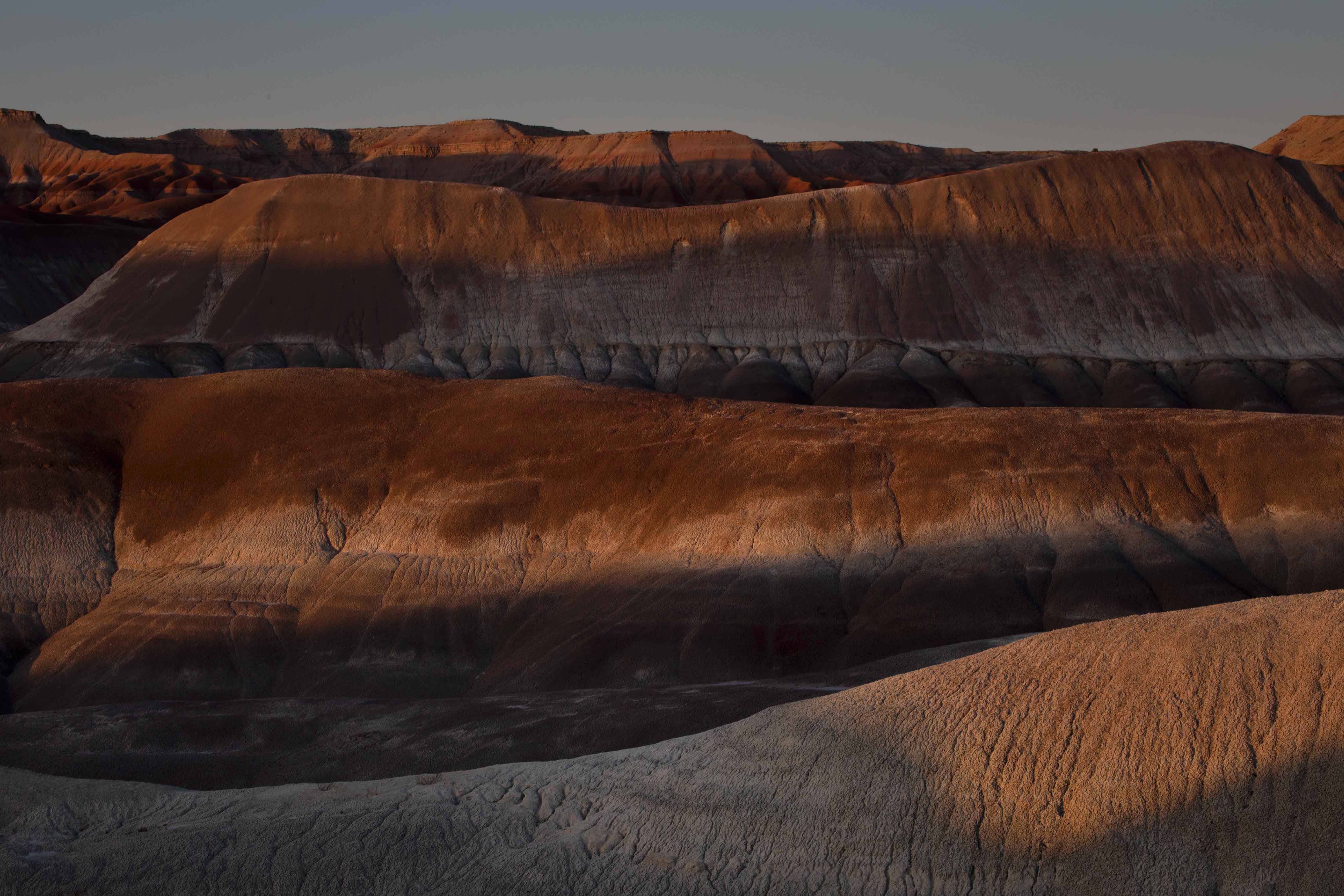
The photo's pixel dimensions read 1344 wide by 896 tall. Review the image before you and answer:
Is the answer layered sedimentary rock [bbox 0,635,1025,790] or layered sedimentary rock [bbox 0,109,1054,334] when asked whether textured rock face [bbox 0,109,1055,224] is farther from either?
layered sedimentary rock [bbox 0,635,1025,790]

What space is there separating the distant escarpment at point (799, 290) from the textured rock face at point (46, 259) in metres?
24.9

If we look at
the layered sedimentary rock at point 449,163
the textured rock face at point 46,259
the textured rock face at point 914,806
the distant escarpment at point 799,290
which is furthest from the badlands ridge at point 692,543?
the layered sedimentary rock at point 449,163

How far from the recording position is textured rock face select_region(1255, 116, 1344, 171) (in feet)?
371

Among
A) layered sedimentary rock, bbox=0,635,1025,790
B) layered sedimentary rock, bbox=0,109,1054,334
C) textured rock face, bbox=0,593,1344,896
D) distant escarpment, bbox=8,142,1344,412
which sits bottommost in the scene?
layered sedimentary rock, bbox=0,635,1025,790

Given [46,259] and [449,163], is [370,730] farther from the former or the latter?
[449,163]

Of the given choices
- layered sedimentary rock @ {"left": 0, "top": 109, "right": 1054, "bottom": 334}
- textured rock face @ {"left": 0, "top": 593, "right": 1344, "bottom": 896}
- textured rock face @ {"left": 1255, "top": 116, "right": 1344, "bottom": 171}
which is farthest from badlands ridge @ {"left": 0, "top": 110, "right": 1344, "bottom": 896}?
layered sedimentary rock @ {"left": 0, "top": 109, "right": 1054, "bottom": 334}

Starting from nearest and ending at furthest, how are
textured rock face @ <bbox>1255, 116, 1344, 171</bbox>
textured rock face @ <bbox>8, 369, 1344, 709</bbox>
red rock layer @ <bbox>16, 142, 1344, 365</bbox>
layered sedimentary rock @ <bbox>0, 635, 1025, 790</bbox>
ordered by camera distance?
layered sedimentary rock @ <bbox>0, 635, 1025, 790</bbox> < textured rock face @ <bbox>8, 369, 1344, 709</bbox> < red rock layer @ <bbox>16, 142, 1344, 365</bbox> < textured rock face @ <bbox>1255, 116, 1344, 171</bbox>

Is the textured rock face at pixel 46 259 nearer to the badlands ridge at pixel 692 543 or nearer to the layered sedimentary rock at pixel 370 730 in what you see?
the badlands ridge at pixel 692 543

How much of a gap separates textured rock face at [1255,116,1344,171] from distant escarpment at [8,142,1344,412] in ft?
116

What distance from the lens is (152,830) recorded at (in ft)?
47.9

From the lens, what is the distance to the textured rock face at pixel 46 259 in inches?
3888

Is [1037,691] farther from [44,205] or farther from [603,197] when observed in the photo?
[44,205]

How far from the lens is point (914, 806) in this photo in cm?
1302

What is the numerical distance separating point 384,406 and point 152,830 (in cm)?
2633
